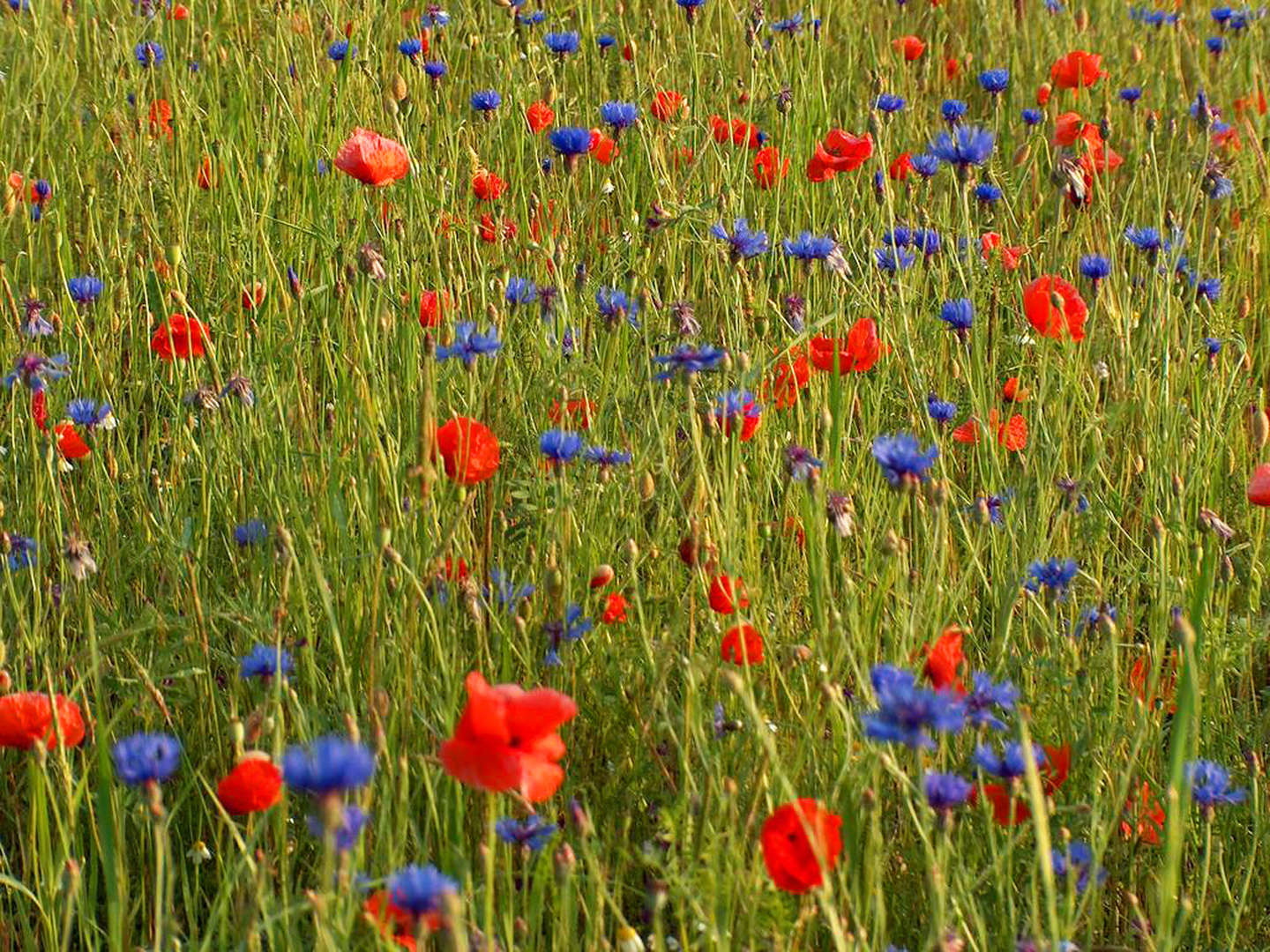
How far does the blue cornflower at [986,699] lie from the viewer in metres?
1.31

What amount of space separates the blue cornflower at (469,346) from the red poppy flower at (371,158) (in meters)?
0.27

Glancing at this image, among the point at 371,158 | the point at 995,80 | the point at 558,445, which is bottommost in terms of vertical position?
the point at 558,445

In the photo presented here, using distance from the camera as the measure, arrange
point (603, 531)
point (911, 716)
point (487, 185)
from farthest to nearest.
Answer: point (487, 185) → point (603, 531) → point (911, 716)

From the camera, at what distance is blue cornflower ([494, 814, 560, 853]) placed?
1.26 m

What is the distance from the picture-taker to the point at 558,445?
159 centimetres

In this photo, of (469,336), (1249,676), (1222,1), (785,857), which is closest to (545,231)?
(469,336)

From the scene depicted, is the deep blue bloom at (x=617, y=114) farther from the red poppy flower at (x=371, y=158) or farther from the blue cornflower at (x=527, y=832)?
the blue cornflower at (x=527, y=832)

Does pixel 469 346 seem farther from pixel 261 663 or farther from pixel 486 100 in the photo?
pixel 486 100

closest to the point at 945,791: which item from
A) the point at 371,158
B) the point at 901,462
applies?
the point at 901,462

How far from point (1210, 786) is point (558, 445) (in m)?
0.70

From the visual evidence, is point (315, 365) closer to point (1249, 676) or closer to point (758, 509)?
point (758, 509)

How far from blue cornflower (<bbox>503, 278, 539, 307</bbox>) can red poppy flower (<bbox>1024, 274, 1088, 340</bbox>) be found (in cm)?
65

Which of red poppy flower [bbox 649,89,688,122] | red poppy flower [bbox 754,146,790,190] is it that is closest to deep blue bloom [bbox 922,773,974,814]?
red poppy flower [bbox 754,146,790,190]

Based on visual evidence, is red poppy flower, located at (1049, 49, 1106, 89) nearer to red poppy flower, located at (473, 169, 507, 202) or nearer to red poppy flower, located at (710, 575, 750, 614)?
red poppy flower, located at (473, 169, 507, 202)
